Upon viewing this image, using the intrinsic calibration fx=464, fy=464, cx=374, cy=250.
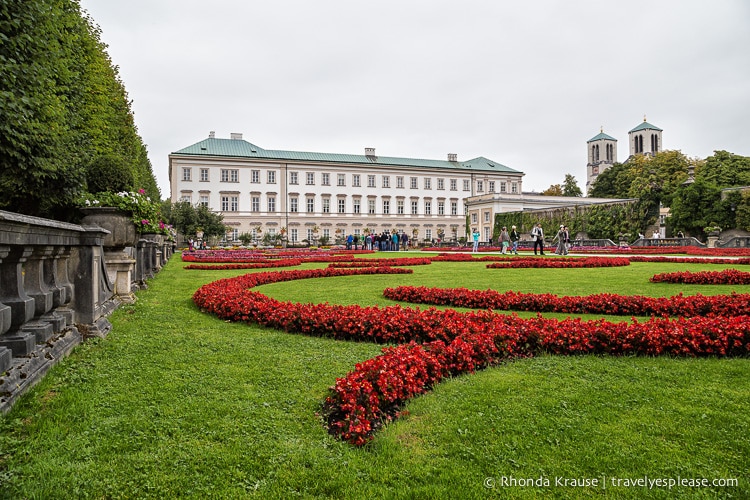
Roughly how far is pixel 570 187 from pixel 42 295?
262 ft

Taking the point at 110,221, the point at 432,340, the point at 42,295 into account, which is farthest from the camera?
the point at 110,221

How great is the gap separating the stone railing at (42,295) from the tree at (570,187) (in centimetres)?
7862

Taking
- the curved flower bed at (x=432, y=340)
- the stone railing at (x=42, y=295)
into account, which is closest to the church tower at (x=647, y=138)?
the curved flower bed at (x=432, y=340)

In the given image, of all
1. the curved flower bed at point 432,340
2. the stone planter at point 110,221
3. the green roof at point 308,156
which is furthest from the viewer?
the green roof at point 308,156

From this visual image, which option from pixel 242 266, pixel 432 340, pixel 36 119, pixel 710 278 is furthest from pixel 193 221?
pixel 432 340

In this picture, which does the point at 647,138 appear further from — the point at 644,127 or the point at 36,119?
the point at 36,119

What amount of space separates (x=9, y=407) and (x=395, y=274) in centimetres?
1000

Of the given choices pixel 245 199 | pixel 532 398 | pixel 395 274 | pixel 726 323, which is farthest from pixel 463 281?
pixel 245 199

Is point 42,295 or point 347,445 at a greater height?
point 42,295

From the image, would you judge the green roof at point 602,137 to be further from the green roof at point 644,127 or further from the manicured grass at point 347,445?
the manicured grass at point 347,445

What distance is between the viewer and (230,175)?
5312cm

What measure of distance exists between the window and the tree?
51.8 metres

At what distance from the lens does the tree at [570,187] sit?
246ft

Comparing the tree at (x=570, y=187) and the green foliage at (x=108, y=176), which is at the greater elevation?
the tree at (x=570, y=187)
